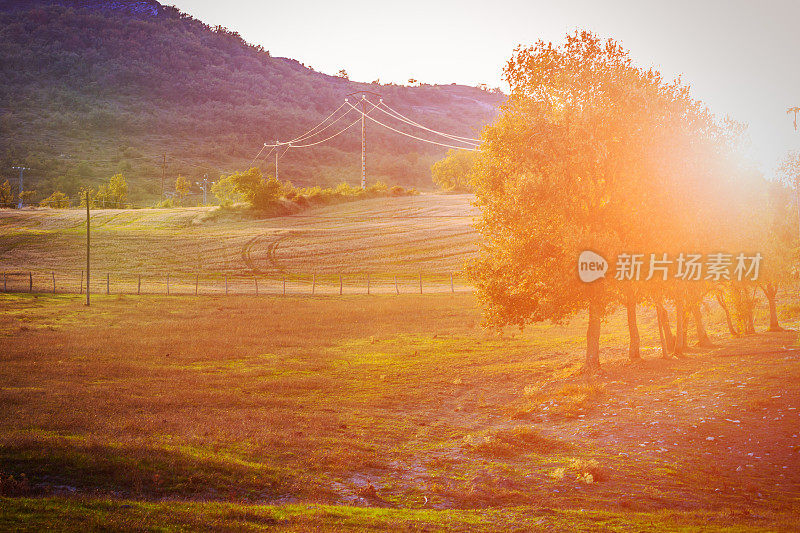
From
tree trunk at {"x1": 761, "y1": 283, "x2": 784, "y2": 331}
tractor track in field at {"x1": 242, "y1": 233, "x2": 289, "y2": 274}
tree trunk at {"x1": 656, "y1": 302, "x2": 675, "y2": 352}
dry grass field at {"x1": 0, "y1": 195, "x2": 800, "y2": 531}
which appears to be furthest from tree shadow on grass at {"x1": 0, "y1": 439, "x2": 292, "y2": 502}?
tractor track in field at {"x1": 242, "y1": 233, "x2": 289, "y2": 274}

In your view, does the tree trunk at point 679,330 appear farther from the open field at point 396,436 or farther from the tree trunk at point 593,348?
the tree trunk at point 593,348

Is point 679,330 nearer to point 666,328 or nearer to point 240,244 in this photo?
point 666,328

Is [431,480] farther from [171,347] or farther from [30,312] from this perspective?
[30,312]

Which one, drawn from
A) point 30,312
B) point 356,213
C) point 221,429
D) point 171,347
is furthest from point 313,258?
point 221,429

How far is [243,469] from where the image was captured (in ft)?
52.2

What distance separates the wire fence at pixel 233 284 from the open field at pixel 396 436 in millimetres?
34788

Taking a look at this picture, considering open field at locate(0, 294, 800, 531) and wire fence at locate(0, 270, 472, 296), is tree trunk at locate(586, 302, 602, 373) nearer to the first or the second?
open field at locate(0, 294, 800, 531)

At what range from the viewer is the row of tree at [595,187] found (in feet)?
86.2

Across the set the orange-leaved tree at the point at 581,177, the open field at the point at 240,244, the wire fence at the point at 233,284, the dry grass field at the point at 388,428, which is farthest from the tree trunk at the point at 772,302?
the open field at the point at 240,244

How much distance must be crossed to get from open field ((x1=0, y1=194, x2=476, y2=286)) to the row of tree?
173ft

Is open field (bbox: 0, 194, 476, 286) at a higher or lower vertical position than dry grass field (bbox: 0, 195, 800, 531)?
higher

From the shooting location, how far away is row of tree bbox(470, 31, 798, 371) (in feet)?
86.2

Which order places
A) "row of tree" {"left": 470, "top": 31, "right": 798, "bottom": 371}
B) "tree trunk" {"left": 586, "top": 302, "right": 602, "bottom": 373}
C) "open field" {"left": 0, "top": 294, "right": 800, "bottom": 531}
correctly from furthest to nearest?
"tree trunk" {"left": 586, "top": 302, "right": 602, "bottom": 373}, "row of tree" {"left": 470, "top": 31, "right": 798, "bottom": 371}, "open field" {"left": 0, "top": 294, "right": 800, "bottom": 531}

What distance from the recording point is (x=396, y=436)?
69.3ft
